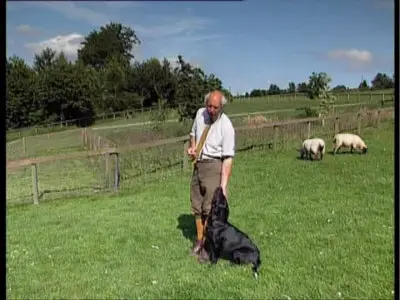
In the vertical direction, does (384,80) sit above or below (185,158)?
above

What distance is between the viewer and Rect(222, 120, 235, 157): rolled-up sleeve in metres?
4.12

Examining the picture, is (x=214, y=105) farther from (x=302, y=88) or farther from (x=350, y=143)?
(x=350, y=143)

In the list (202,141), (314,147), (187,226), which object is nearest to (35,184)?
(187,226)

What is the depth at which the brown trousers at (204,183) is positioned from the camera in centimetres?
423

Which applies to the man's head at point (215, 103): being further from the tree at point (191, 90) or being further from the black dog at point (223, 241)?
the tree at point (191, 90)

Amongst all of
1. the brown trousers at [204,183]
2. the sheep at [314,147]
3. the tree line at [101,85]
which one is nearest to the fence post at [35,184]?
the tree line at [101,85]

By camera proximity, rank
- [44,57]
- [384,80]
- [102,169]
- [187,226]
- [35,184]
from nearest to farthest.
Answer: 1. [384,80]
2. [44,57]
3. [187,226]
4. [35,184]
5. [102,169]

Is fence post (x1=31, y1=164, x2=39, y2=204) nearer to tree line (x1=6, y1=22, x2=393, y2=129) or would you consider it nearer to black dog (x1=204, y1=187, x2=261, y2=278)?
tree line (x1=6, y1=22, x2=393, y2=129)

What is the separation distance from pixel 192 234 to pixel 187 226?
1.17 ft

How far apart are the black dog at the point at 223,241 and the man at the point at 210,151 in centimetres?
15

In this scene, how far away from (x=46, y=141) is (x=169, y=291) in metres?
6.79

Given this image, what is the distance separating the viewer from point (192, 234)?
4.93m
